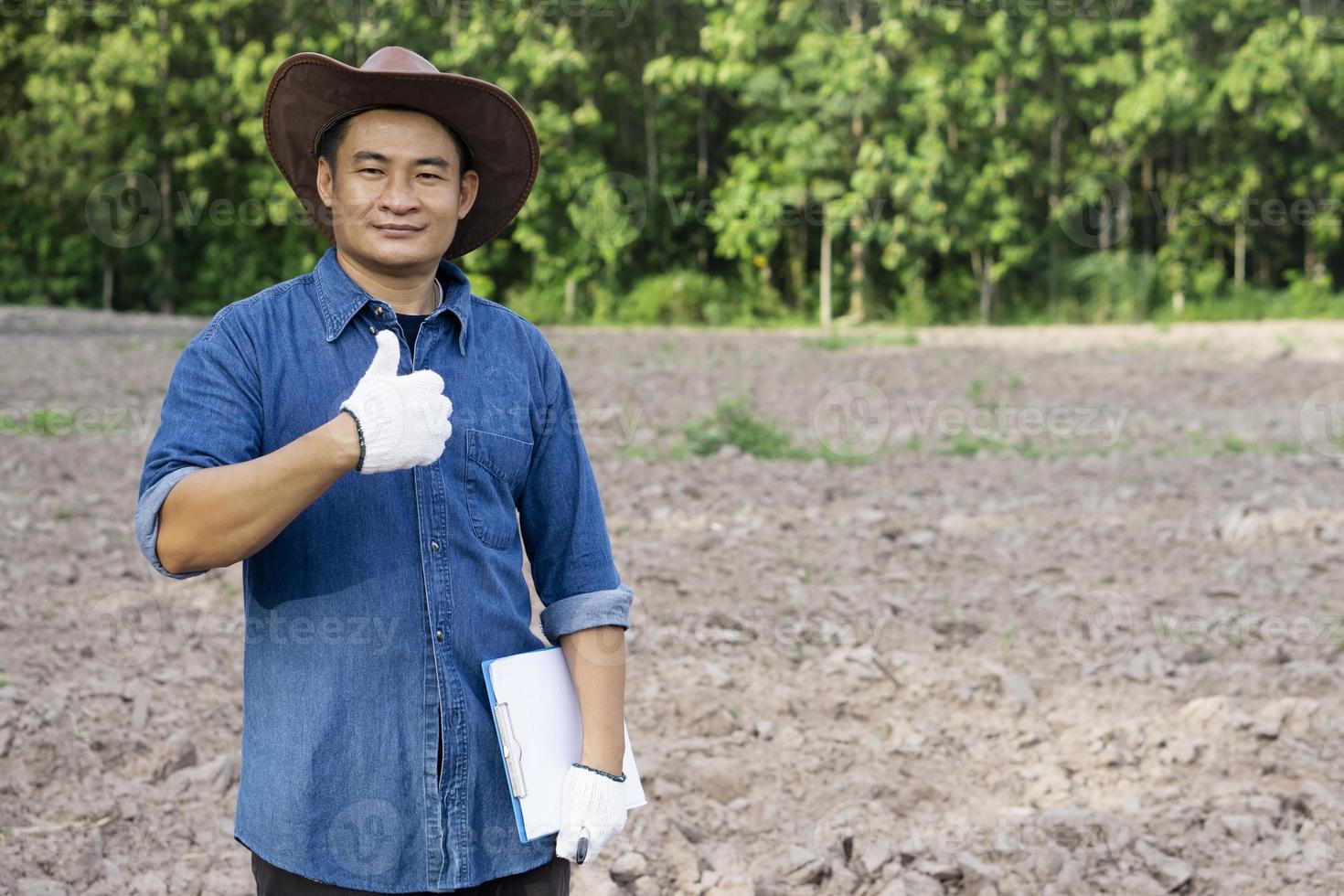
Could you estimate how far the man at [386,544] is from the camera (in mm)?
1669

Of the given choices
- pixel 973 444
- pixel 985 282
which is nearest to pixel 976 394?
pixel 973 444

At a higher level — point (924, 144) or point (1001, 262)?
point (924, 144)

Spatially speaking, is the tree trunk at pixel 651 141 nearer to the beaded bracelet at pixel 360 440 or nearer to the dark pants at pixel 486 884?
the dark pants at pixel 486 884

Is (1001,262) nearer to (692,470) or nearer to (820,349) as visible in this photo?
(820,349)

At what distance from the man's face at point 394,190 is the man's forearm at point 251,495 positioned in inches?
13.1

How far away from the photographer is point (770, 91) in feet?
59.0

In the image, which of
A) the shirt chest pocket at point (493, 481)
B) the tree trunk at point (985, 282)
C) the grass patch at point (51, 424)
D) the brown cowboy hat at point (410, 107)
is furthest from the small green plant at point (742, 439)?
the tree trunk at point (985, 282)

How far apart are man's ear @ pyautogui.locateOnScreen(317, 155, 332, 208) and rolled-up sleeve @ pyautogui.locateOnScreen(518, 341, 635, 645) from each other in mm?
370

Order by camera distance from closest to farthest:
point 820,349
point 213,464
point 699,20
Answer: point 213,464 < point 820,349 < point 699,20

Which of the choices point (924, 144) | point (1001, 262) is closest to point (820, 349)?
point (924, 144)

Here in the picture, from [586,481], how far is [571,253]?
1751 centimetres

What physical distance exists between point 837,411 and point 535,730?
8.11 m

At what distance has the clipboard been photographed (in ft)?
5.72

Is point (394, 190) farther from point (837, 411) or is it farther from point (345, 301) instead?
point (837, 411)
